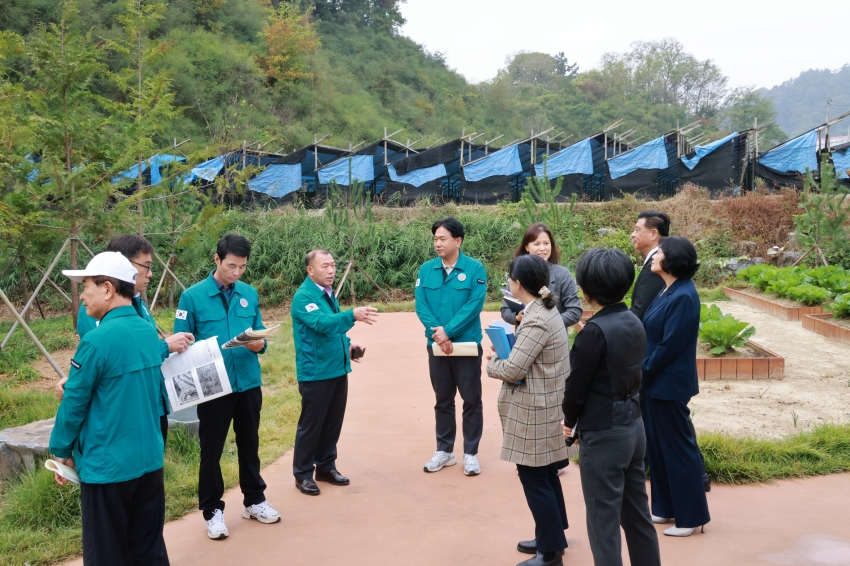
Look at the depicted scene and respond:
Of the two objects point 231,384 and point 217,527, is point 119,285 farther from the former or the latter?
point 217,527

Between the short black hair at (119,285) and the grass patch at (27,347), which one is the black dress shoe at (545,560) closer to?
the short black hair at (119,285)

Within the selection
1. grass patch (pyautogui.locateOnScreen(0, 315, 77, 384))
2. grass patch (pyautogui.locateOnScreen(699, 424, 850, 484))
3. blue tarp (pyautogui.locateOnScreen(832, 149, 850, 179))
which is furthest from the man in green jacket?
blue tarp (pyautogui.locateOnScreen(832, 149, 850, 179))

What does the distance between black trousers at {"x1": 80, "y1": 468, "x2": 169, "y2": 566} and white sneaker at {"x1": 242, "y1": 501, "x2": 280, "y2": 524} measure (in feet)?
3.02

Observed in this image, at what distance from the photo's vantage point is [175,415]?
17.0ft

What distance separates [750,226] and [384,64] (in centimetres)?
3547

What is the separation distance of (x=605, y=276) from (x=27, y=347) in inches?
298

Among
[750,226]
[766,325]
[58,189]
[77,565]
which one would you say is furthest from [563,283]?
[750,226]

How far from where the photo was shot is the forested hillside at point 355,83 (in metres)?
31.3

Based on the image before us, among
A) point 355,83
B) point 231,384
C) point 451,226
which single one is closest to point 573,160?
point 451,226

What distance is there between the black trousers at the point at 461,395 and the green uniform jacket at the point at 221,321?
1.26 metres

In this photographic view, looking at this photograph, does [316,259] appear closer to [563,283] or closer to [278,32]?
[563,283]

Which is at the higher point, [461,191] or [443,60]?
[443,60]

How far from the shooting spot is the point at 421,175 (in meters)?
22.1

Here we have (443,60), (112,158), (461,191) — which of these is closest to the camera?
(112,158)
